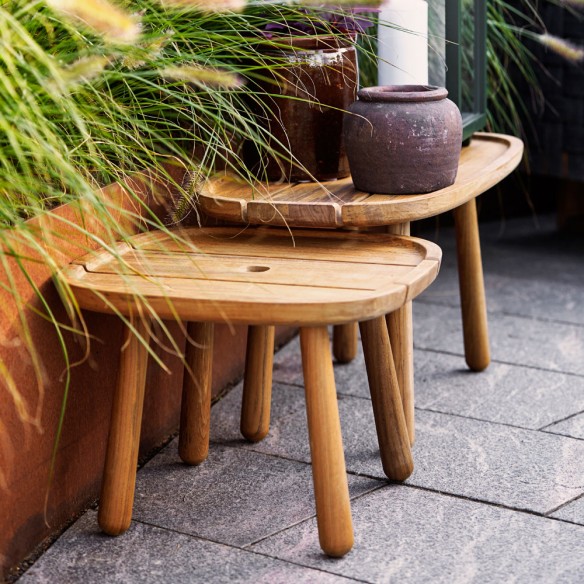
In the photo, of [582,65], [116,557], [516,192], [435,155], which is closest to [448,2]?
[435,155]

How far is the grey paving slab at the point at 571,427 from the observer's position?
1.65 metres

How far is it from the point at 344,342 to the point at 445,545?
2.23 feet

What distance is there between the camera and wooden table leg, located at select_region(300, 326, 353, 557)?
1208mm

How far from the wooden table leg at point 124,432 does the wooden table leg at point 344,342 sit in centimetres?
69

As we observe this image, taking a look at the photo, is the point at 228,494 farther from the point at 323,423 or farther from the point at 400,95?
the point at 400,95

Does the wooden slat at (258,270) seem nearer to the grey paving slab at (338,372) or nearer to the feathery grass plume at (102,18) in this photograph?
the feathery grass plume at (102,18)

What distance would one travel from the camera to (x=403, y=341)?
1519 mm

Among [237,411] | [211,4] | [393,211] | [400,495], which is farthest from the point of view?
[237,411]

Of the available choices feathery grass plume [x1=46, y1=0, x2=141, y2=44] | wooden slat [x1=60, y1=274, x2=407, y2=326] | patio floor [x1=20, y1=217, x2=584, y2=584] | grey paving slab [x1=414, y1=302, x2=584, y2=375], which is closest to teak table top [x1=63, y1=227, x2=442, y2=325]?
wooden slat [x1=60, y1=274, x2=407, y2=326]

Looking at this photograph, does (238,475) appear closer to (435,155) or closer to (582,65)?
(435,155)

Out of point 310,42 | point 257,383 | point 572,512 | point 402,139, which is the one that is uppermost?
point 310,42

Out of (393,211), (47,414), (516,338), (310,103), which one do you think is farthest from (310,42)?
(516,338)

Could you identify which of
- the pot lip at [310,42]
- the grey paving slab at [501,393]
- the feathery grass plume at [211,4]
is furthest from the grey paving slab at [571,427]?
the feathery grass plume at [211,4]

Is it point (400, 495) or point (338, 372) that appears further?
point (338, 372)
